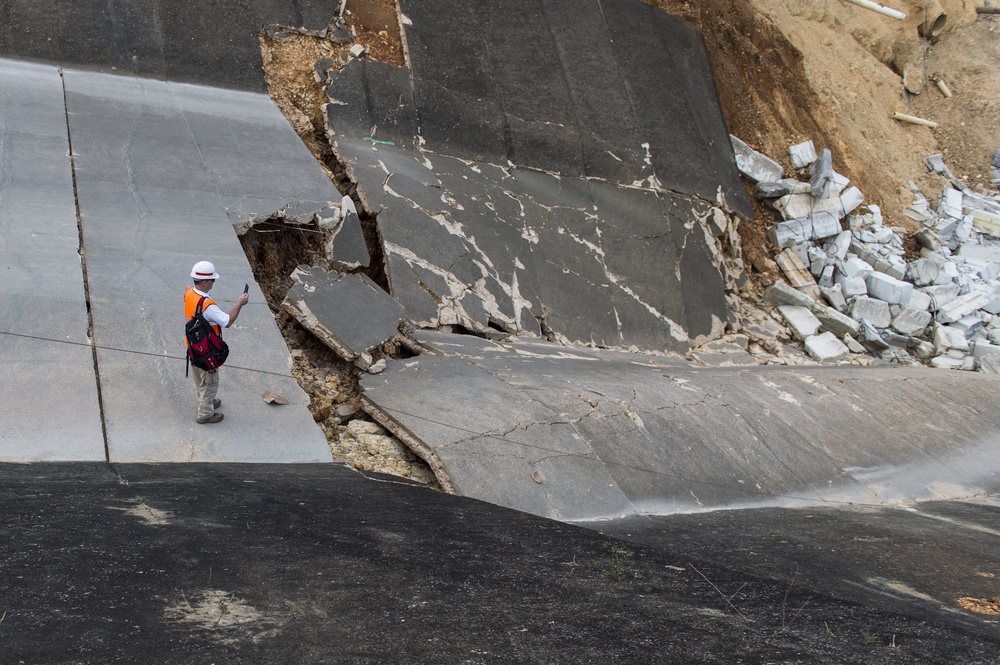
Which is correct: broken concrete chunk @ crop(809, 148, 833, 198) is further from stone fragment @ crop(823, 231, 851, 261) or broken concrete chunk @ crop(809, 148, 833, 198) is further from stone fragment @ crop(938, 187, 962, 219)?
stone fragment @ crop(938, 187, 962, 219)

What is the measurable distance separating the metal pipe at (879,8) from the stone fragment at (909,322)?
6.01 meters

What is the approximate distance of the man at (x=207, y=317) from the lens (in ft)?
14.7

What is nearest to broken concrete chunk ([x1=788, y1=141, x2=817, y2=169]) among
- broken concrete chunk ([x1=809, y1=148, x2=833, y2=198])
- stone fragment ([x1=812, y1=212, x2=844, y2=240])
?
broken concrete chunk ([x1=809, y1=148, x2=833, y2=198])

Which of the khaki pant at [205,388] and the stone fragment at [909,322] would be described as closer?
the khaki pant at [205,388]

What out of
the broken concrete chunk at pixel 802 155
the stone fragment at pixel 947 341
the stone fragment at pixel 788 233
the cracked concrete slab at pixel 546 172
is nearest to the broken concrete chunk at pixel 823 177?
the broken concrete chunk at pixel 802 155

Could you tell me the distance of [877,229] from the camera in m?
11.9

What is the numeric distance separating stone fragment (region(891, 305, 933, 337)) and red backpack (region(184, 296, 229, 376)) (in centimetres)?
907

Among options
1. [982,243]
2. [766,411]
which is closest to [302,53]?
[766,411]

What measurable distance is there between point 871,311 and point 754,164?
2.43 meters

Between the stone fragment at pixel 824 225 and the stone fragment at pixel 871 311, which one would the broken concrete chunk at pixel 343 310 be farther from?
the stone fragment at pixel 824 225

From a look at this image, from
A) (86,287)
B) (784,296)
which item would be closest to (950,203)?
(784,296)

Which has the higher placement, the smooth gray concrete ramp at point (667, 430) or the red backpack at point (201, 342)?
the red backpack at point (201, 342)

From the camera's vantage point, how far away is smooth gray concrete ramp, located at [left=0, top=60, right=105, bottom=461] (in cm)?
439

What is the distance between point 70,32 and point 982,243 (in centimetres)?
1215
